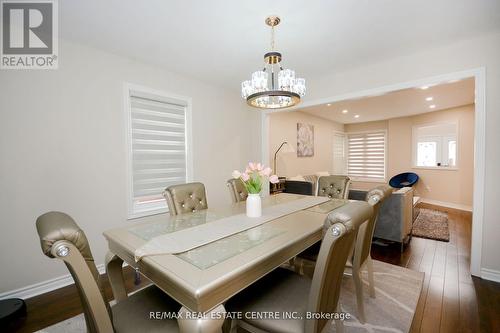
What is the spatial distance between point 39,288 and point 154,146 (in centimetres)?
184

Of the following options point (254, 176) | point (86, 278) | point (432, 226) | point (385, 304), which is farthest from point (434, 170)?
point (86, 278)

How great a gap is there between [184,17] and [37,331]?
9.04 ft

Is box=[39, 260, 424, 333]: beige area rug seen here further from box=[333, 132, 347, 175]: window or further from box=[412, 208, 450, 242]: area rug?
box=[333, 132, 347, 175]: window

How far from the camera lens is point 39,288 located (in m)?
2.13

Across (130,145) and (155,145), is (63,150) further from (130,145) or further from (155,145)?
(155,145)

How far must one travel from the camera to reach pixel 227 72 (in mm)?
3172

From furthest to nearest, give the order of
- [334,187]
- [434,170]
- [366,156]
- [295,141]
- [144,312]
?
[366,156], [434,170], [295,141], [334,187], [144,312]

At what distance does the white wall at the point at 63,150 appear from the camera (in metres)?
2.00

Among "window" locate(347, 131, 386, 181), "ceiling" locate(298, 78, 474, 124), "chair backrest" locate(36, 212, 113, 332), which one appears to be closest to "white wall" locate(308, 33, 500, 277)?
"ceiling" locate(298, 78, 474, 124)

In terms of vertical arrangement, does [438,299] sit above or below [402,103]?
below

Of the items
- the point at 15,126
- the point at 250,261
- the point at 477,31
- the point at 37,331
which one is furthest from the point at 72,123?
the point at 477,31

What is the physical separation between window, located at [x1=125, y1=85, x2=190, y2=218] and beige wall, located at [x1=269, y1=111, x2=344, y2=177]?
213 cm

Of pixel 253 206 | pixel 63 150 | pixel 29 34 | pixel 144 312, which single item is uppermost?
pixel 29 34

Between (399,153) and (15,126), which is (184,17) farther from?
(399,153)
